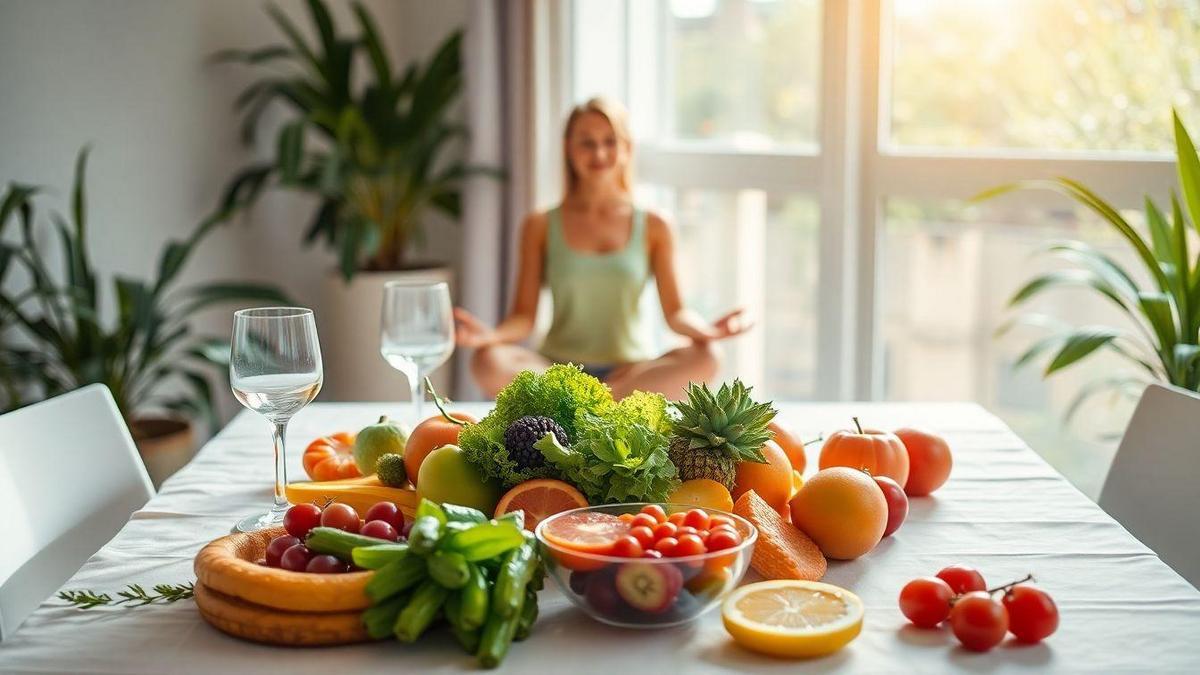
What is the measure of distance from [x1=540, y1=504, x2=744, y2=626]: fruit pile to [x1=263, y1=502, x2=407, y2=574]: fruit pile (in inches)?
6.9

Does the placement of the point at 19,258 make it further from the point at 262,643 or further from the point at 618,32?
the point at 262,643

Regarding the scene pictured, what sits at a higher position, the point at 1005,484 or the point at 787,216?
the point at 787,216

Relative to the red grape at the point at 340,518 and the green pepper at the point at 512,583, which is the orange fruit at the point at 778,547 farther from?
the red grape at the point at 340,518

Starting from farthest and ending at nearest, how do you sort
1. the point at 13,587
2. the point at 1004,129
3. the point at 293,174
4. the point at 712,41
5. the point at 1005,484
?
1. the point at 712,41
2. the point at 293,174
3. the point at 1004,129
4. the point at 1005,484
5. the point at 13,587

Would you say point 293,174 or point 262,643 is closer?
point 262,643

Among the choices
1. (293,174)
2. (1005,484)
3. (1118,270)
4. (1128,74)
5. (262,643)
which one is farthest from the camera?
(293,174)

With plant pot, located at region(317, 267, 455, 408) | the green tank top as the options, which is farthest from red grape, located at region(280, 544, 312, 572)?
plant pot, located at region(317, 267, 455, 408)

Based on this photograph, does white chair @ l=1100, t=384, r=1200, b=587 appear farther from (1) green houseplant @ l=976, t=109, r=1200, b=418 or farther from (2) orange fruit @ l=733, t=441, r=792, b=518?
(2) orange fruit @ l=733, t=441, r=792, b=518

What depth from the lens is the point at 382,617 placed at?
3.80 feet

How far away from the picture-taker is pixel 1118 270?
8.13ft

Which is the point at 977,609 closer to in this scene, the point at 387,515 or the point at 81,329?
the point at 387,515

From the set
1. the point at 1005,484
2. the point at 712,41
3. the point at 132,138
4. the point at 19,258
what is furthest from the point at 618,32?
the point at 1005,484

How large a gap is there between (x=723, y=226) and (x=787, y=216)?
0.26 meters

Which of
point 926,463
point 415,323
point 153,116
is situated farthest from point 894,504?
point 153,116
